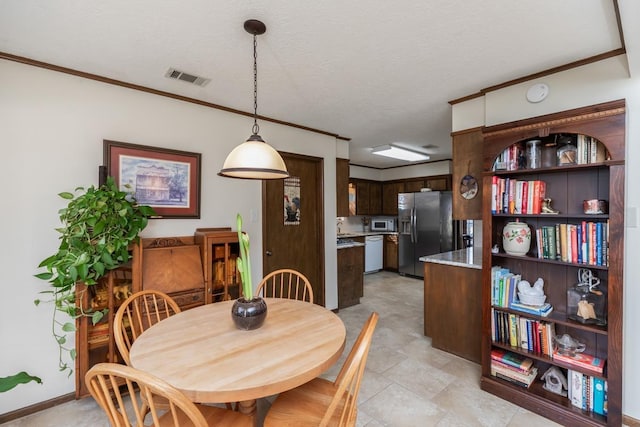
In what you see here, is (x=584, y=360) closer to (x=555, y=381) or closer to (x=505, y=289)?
(x=555, y=381)

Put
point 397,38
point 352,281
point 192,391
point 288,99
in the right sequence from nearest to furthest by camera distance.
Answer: point 192,391, point 397,38, point 288,99, point 352,281

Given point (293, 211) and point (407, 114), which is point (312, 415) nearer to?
point (293, 211)

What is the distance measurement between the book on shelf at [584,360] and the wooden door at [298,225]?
2489mm

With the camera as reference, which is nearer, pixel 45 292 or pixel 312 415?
pixel 312 415

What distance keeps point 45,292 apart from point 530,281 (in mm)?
3600

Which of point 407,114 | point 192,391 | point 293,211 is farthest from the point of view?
point 293,211

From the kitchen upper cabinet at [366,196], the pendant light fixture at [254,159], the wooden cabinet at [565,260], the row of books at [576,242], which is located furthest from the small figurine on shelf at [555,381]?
the kitchen upper cabinet at [366,196]

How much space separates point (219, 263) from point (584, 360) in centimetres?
282

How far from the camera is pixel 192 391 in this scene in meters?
1.06

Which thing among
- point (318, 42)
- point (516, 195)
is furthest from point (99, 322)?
point (516, 195)

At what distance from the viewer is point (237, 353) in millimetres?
1345

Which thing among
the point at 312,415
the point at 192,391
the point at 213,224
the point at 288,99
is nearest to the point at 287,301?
the point at 312,415

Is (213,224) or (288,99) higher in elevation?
(288,99)

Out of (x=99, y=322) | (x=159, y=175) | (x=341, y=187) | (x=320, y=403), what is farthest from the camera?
(x=341, y=187)
